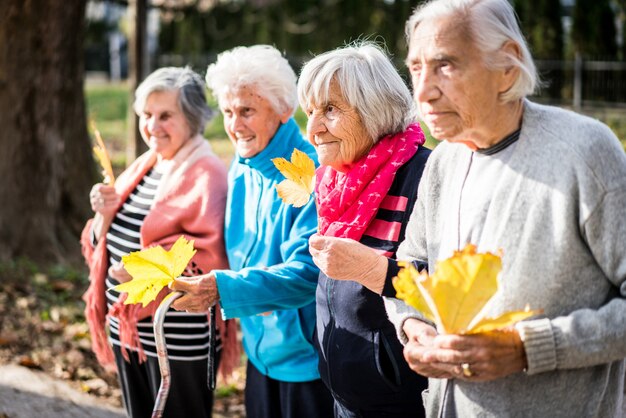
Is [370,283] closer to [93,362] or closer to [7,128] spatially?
[93,362]

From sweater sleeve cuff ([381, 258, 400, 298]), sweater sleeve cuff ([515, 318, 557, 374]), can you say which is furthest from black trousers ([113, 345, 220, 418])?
sweater sleeve cuff ([515, 318, 557, 374])

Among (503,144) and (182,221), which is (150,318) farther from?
(503,144)

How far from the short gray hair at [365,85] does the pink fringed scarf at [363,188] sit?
2.5 inches

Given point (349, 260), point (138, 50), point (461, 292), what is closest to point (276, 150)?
point (349, 260)

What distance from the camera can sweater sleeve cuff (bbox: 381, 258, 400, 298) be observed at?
2240 mm

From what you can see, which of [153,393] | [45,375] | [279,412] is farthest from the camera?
[45,375]

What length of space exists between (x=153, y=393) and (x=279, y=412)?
698 millimetres

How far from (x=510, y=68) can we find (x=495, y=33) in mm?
88

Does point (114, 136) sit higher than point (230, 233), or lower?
lower

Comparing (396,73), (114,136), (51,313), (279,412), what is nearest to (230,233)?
(279,412)

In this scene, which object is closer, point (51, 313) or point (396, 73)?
point (396, 73)

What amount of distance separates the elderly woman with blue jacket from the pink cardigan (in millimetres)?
124

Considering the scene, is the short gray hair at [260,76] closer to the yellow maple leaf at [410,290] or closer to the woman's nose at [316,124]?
the woman's nose at [316,124]

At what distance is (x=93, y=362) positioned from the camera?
17.5 feet
